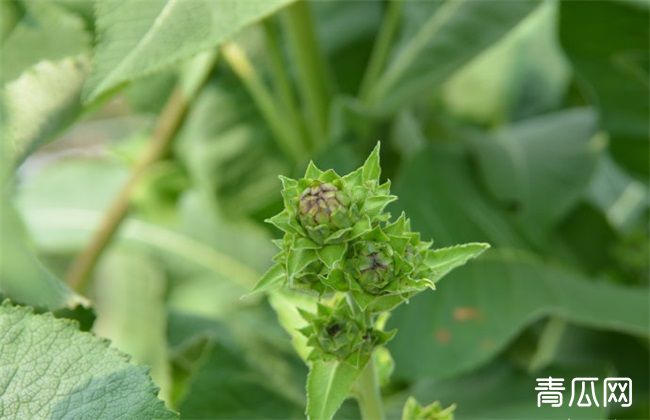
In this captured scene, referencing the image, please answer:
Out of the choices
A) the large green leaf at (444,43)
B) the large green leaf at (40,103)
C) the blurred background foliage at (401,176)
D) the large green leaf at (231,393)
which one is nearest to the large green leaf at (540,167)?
the blurred background foliage at (401,176)

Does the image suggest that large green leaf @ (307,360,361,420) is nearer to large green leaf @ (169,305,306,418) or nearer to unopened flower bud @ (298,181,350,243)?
unopened flower bud @ (298,181,350,243)

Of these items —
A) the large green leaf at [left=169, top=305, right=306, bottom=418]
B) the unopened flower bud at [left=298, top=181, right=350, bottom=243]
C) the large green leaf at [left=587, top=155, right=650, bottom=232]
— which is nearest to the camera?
the unopened flower bud at [left=298, top=181, right=350, bottom=243]

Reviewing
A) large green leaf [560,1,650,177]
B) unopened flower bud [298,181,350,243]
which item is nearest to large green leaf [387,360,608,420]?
large green leaf [560,1,650,177]

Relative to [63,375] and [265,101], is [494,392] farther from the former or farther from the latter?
[63,375]

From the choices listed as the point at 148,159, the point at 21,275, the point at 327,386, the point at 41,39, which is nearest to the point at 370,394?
the point at 327,386

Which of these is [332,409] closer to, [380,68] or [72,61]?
[72,61]

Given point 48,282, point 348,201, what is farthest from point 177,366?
point 348,201

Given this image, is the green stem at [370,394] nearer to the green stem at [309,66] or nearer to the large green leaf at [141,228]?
the green stem at [309,66]

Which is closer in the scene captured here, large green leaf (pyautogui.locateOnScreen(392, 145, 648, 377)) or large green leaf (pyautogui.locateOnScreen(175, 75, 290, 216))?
large green leaf (pyautogui.locateOnScreen(392, 145, 648, 377))
